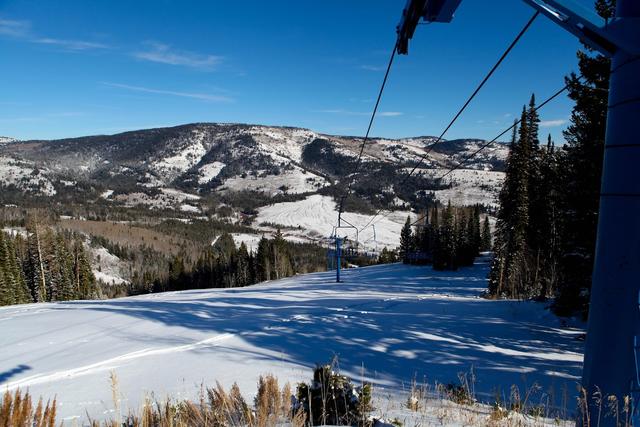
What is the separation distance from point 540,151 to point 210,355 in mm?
37048

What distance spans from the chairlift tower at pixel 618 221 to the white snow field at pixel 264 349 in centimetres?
176

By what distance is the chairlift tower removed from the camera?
108 inches

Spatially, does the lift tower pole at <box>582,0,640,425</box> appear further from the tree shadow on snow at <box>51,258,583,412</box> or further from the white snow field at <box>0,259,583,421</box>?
the tree shadow on snow at <box>51,258,583,412</box>

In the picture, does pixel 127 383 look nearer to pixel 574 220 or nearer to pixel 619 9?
pixel 619 9

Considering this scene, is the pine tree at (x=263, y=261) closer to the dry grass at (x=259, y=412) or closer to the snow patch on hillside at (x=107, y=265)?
the dry grass at (x=259, y=412)

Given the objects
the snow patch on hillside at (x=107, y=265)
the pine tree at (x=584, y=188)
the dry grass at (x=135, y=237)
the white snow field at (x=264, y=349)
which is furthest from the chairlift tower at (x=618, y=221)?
the dry grass at (x=135, y=237)

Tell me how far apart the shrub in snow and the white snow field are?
1.89 meters

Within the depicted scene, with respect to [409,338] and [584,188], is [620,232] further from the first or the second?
[584,188]

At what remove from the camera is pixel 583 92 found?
11.8 m

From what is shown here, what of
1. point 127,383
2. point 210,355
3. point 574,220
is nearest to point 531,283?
point 574,220

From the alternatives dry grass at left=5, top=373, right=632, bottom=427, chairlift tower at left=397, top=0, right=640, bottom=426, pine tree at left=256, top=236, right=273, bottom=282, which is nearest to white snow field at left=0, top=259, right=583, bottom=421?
dry grass at left=5, top=373, right=632, bottom=427

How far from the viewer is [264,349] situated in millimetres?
8984

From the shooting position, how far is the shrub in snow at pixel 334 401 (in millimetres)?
3762

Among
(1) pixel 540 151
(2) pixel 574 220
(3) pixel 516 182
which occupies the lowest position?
(2) pixel 574 220
